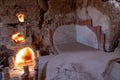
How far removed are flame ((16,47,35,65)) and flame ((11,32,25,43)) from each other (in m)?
0.65

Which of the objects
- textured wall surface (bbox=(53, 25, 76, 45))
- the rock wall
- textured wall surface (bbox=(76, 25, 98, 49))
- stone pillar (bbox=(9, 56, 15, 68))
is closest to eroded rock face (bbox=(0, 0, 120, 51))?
the rock wall

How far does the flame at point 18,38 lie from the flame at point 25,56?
65 cm

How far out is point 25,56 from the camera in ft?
44.2

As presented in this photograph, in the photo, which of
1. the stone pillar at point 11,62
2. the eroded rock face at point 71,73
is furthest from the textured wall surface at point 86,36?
the stone pillar at point 11,62

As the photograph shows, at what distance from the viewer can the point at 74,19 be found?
10422mm

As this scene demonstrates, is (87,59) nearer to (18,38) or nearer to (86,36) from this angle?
(86,36)

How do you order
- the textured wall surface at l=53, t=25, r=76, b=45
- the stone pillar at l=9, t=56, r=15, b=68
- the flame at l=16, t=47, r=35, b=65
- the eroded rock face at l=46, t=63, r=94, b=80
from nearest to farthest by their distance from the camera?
the eroded rock face at l=46, t=63, r=94, b=80 < the textured wall surface at l=53, t=25, r=76, b=45 < the stone pillar at l=9, t=56, r=15, b=68 < the flame at l=16, t=47, r=35, b=65

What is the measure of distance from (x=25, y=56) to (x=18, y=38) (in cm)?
146

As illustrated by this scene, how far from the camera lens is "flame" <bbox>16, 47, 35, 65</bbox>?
12998mm

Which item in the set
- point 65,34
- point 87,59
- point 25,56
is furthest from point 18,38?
point 87,59

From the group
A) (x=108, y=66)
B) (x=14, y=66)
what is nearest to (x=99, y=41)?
(x=108, y=66)

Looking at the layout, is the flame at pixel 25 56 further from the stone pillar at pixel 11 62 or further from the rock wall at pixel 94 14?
the rock wall at pixel 94 14

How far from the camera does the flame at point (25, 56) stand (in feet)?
42.6

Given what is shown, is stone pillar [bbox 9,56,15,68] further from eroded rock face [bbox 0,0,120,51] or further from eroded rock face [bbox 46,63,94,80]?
eroded rock face [bbox 46,63,94,80]
